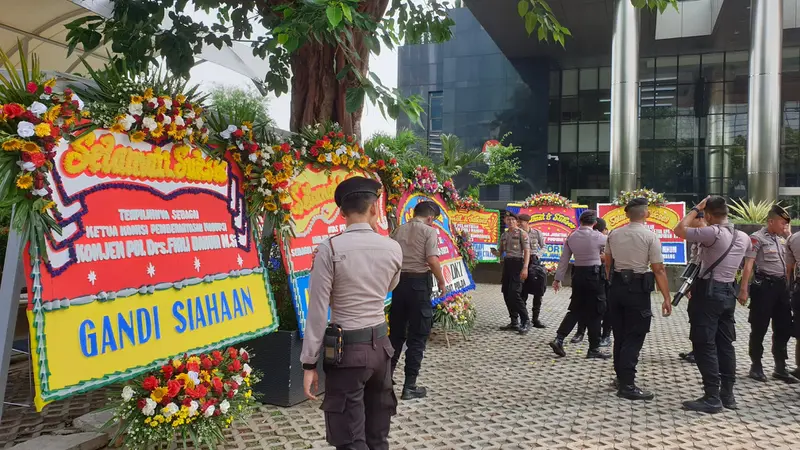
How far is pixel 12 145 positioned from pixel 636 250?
4897 mm

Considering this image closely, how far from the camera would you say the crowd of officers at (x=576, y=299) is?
2.93 meters

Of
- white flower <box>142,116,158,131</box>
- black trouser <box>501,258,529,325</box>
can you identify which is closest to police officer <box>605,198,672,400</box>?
black trouser <box>501,258,529,325</box>

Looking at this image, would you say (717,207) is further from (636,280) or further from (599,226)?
(599,226)

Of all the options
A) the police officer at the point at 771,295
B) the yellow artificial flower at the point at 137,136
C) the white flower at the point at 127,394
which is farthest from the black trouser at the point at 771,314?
the yellow artificial flower at the point at 137,136

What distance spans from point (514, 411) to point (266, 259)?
8.68 feet

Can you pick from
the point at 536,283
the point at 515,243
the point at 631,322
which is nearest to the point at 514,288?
the point at 536,283

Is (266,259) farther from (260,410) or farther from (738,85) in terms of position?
(738,85)

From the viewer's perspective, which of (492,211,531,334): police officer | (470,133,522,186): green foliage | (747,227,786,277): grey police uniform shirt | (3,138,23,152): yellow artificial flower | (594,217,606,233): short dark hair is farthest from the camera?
(470,133,522,186): green foliage

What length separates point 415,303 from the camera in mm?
5164

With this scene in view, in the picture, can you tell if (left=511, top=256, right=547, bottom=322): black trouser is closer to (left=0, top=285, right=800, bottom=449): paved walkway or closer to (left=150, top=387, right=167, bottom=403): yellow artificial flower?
(left=0, top=285, right=800, bottom=449): paved walkway

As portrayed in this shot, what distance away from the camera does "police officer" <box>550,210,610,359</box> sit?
6.84 meters

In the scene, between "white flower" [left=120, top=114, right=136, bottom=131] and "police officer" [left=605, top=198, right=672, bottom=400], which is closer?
"white flower" [left=120, top=114, right=136, bottom=131]

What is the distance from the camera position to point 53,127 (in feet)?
9.85

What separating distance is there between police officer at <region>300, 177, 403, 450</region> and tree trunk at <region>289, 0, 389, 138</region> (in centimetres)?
298
